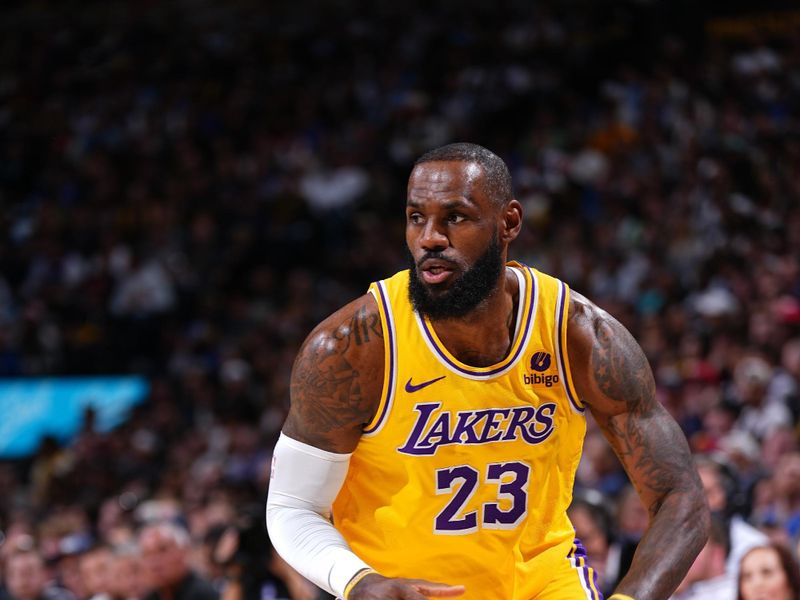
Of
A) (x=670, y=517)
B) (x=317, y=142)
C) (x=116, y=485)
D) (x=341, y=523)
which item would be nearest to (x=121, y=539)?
(x=116, y=485)

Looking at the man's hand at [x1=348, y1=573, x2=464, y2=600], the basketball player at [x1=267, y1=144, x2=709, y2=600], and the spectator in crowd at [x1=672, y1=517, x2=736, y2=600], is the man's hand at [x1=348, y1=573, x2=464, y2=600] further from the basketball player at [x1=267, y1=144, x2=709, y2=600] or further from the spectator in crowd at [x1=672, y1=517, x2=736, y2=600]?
the spectator in crowd at [x1=672, y1=517, x2=736, y2=600]

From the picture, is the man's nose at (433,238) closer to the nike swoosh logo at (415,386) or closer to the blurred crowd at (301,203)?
the nike swoosh logo at (415,386)

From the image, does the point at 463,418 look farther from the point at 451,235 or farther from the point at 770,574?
the point at 770,574

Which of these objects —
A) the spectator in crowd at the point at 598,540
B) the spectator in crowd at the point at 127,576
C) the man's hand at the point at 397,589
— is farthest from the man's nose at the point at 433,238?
the spectator in crowd at the point at 127,576

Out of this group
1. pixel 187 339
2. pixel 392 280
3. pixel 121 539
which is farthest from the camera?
pixel 187 339

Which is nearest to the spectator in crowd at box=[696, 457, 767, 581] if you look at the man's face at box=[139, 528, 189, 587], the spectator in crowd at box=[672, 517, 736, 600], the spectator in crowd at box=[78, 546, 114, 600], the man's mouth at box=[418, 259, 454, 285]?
the spectator in crowd at box=[672, 517, 736, 600]

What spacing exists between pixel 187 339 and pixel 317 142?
10.3 ft

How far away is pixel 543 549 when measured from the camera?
3766 millimetres

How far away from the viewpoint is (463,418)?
363 cm

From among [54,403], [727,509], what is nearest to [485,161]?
[727,509]

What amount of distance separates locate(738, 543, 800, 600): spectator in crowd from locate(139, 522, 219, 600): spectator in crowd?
2.95 m

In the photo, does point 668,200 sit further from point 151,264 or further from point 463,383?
point 463,383

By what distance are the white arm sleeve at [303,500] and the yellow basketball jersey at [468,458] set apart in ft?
0.39

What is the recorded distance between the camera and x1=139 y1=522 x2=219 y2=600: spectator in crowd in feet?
22.2
